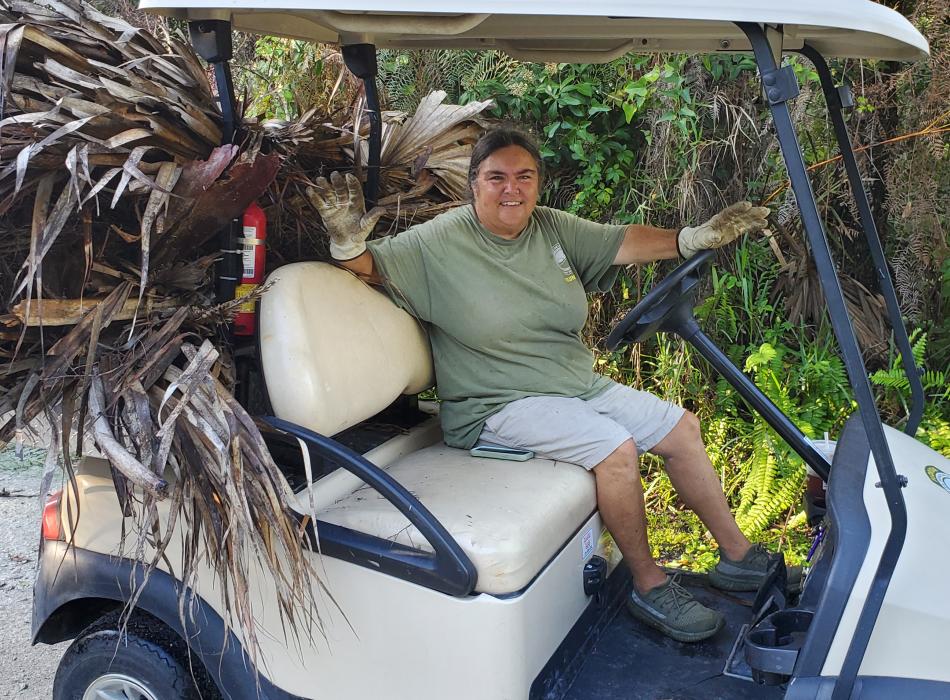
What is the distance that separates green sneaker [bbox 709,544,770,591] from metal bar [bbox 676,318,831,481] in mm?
322

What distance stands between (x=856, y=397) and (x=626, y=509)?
100cm

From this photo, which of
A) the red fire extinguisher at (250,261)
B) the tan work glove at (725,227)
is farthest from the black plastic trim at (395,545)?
the tan work glove at (725,227)

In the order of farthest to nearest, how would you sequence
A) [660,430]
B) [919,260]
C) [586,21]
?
[919,260]
[660,430]
[586,21]

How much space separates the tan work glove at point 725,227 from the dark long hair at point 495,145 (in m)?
0.58

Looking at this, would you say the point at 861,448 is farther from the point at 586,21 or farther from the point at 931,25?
the point at 931,25

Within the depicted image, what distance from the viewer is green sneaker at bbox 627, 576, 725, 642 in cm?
232

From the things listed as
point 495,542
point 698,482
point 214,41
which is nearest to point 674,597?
point 698,482

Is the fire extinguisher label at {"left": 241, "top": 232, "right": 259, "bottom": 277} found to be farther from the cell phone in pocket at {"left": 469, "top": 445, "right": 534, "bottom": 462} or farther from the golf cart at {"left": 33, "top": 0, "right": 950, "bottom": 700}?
the cell phone in pocket at {"left": 469, "top": 445, "right": 534, "bottom": 462}

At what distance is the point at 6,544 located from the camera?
4180mm

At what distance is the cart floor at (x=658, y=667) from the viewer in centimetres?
210

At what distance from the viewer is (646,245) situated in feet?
9.97

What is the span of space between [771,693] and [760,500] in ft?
5.67

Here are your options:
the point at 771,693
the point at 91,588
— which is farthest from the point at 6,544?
the point at 771,693

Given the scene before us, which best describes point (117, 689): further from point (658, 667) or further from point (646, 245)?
point (646, 245)
